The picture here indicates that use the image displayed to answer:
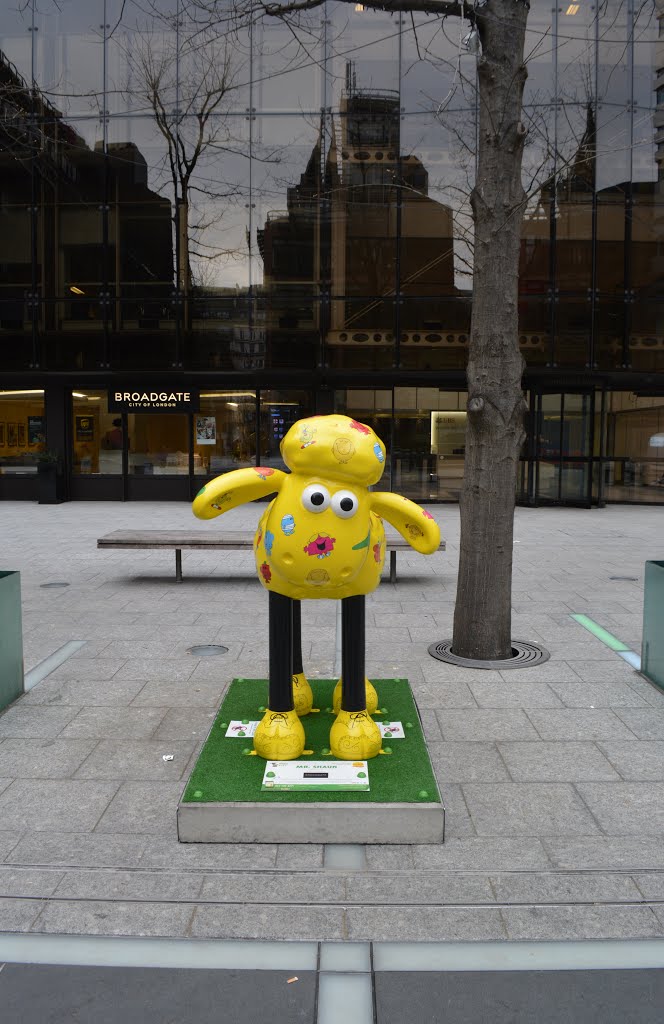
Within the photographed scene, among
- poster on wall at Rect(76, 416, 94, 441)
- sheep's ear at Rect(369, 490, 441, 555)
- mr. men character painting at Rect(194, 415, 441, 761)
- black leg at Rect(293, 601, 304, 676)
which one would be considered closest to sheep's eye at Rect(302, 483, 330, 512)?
mr. men character painting at Rect(194, 415, 441, 761)

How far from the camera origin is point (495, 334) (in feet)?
22.6

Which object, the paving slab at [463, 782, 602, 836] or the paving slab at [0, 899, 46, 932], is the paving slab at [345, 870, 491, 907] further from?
the paving slab at [0, 899, 46, 932]

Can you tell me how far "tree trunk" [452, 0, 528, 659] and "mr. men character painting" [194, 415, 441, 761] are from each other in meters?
2.35

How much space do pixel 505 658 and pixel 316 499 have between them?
3.53m

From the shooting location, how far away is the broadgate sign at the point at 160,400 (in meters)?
21.3

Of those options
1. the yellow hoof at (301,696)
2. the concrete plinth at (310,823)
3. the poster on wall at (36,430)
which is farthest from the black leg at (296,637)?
the poster on wall at (36,430)

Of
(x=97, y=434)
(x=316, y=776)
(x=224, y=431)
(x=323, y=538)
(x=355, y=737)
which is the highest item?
(x=224, y=431)

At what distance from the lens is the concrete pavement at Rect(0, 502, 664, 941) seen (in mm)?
3502

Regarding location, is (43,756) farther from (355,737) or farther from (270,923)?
(270,923)

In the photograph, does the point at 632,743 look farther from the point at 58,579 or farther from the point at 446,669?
the point at 58,579

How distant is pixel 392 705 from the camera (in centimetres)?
537

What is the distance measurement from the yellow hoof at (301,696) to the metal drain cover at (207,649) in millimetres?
2243

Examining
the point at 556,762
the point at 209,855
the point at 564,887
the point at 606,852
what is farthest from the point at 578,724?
the point at 209,855

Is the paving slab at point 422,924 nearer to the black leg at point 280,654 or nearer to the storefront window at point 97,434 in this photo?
the black leg at point 280,654
